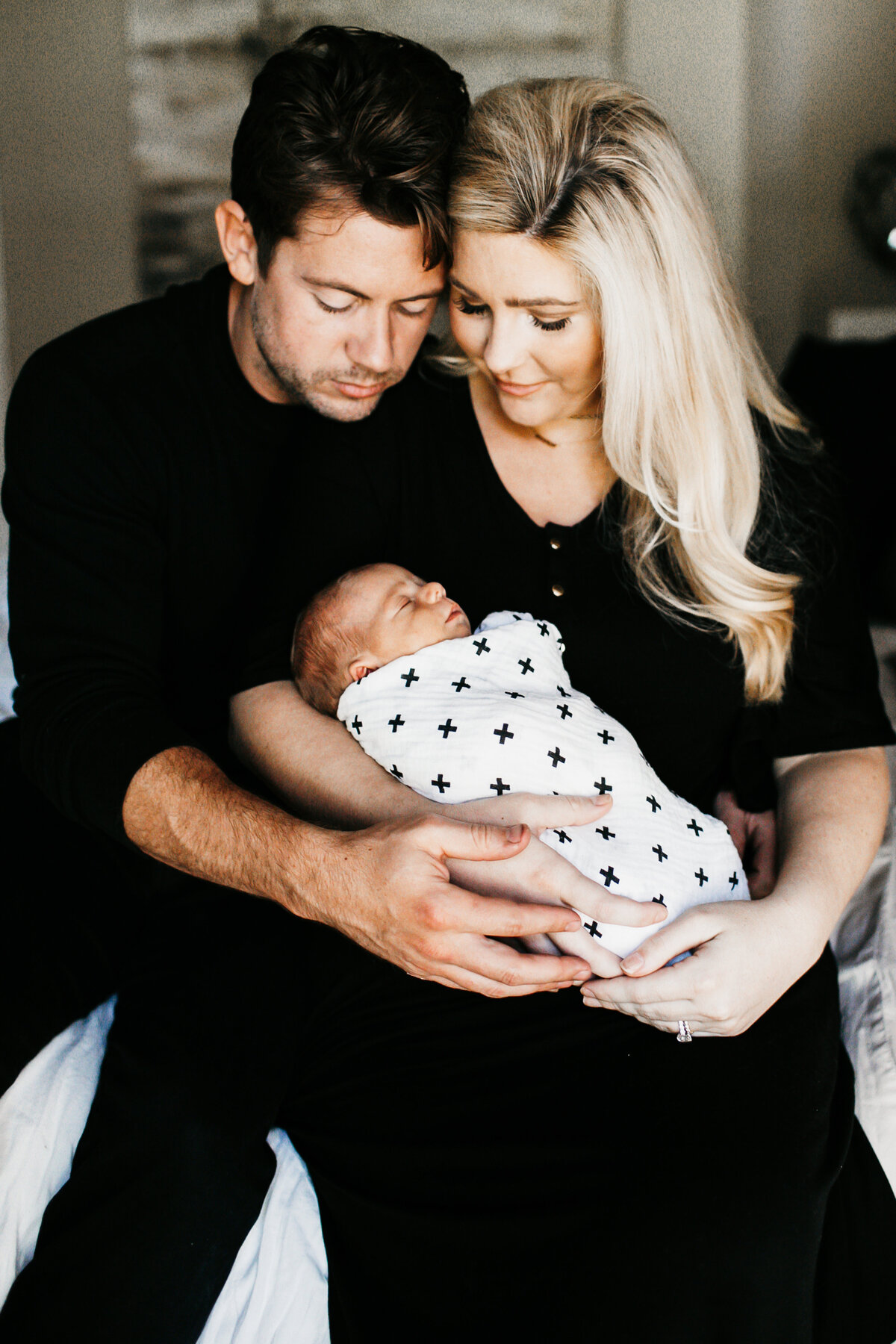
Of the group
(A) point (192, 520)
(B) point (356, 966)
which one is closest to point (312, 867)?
(B) point (356, 966)

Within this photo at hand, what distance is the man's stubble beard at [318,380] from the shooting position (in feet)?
4.74

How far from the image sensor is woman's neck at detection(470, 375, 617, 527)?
1.48 m

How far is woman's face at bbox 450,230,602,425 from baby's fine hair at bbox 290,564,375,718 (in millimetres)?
325

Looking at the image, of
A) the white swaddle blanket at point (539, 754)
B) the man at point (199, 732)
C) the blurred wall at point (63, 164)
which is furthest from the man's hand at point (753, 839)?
the blurred wall at point (63, 164)

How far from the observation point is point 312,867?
1.13 meters

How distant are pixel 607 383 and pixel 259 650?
0.59 metres

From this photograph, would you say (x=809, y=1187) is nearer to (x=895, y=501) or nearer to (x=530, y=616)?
(x=530, y=616)

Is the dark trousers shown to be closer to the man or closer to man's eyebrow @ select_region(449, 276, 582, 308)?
the man

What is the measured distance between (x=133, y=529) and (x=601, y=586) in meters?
0.67

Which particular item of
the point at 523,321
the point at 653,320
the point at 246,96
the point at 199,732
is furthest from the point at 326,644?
the point at 246,96

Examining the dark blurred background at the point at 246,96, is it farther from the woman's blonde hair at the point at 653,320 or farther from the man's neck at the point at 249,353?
the woman's blonde hair at the point at 653,320

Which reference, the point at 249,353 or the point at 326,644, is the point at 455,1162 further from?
the point at 249,353

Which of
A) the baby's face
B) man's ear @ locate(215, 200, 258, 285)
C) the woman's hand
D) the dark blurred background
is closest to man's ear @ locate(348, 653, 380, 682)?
the baby's face

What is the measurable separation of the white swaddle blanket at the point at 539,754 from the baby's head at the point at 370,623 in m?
0.03
